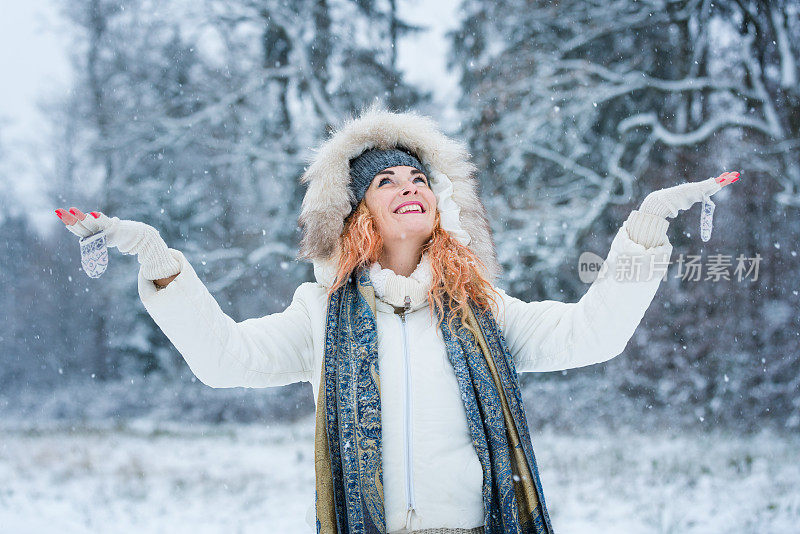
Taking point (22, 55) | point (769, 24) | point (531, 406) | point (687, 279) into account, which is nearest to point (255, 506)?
point (531, 406)

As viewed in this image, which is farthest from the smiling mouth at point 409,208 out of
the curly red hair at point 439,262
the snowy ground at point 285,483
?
the snowy ground at point 285,483

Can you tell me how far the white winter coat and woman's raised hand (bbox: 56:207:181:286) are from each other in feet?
0.12

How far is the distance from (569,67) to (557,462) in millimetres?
4325

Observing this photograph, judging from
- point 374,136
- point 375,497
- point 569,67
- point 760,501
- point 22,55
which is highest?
point 22,55

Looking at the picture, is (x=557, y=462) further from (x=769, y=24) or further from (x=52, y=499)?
(x=769, y=24)

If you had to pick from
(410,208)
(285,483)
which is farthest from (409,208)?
(285,483)

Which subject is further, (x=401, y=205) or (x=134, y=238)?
(x=401, y=205)

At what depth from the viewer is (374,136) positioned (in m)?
2.11

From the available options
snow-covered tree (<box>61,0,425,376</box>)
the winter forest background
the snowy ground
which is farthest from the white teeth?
snow-covered tree (<box>61,0,425,376</box>)

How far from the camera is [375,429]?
1590 mm

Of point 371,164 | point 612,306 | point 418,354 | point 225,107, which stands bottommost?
point 418,354

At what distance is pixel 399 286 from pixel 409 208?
269 mm

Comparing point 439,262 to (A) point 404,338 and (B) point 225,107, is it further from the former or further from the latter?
(B) point 225,107

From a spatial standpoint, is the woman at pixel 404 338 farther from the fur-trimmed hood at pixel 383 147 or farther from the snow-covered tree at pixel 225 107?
the snow-covered tree at pixel 225 107
